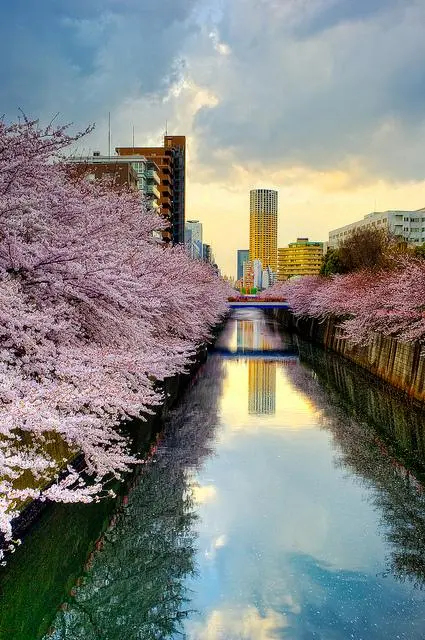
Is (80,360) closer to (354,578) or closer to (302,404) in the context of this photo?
(354,578)

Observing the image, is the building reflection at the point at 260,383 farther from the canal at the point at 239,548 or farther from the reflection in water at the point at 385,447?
the canal at the point at 239,548

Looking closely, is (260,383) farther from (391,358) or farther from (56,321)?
(56,321)

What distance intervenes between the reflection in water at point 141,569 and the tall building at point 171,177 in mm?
66682

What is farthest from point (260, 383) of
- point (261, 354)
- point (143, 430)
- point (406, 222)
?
point (406, 222)

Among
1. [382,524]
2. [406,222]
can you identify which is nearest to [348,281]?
[382,524]

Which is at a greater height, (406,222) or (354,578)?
(406,222)

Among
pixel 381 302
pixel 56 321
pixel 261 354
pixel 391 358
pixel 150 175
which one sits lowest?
pixel 261 354

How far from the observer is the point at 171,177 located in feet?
336

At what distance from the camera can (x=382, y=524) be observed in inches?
546

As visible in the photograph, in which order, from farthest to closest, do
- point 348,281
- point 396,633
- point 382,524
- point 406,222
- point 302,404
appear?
1. point 406,222
2. point 348,281
3. point 302,404
4. point 382,524
5. point 396,633

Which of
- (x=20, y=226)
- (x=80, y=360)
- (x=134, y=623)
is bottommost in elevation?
(x=134, y=623)

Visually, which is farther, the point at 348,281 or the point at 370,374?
the point at 348,281

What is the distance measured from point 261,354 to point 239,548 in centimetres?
3577

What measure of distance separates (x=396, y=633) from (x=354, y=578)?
5.98 feet
